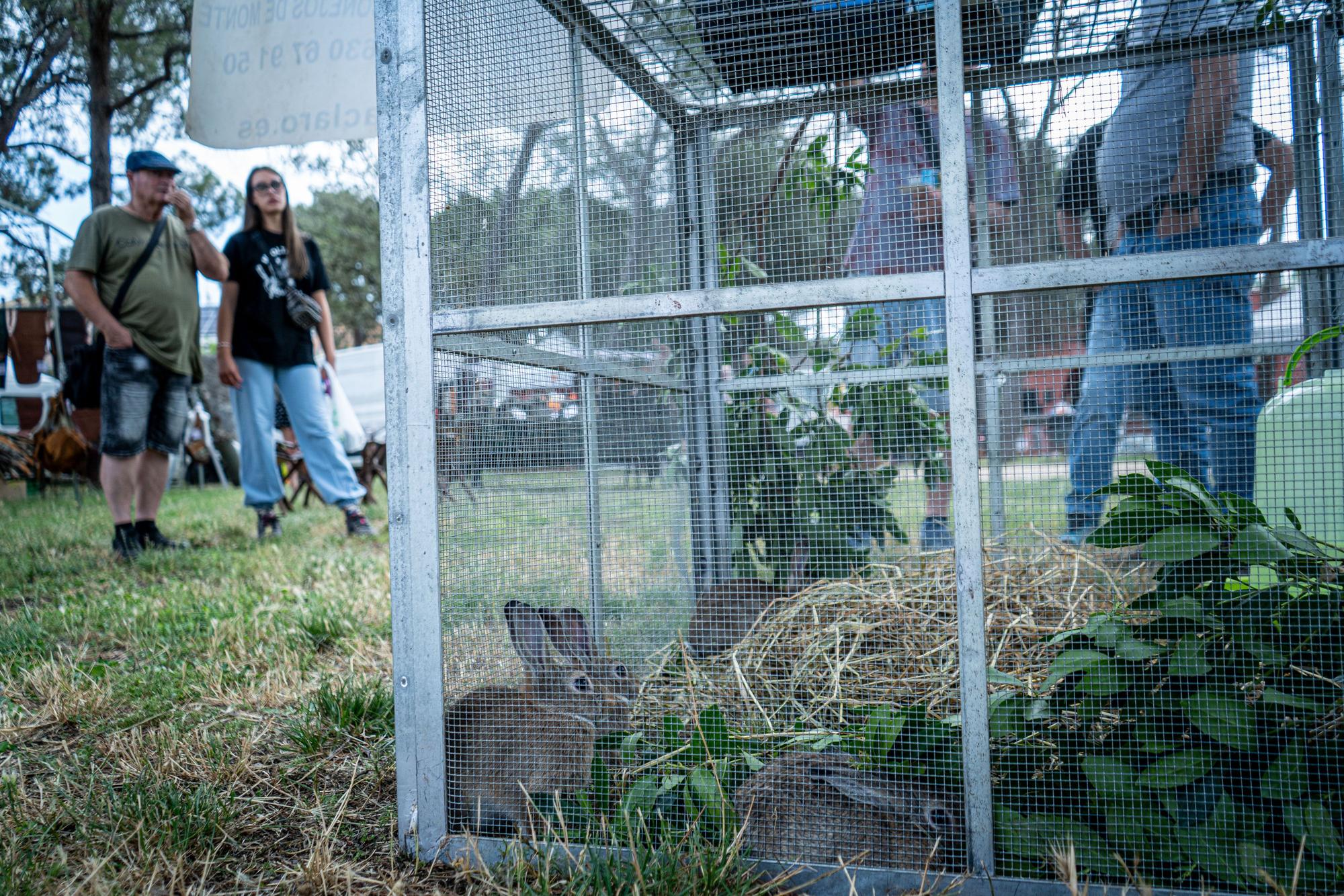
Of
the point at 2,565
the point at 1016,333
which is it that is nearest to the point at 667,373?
the point at 1016,333

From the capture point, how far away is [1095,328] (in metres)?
2.71

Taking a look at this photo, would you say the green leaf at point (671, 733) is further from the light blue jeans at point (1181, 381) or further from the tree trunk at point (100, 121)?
the tree trunk at point (100, 121)

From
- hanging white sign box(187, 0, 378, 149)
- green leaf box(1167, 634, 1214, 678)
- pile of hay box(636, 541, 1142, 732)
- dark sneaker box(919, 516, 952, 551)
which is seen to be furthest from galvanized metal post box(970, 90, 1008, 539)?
hanging white sign box(187, 0, 378, 149)

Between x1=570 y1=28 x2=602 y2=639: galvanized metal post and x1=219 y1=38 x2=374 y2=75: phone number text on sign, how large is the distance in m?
1.50

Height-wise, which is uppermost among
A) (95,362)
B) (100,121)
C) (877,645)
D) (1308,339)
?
(100,121)

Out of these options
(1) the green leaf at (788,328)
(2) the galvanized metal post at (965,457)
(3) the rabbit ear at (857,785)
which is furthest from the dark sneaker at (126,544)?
(2) the galvanized metal post at (965,457)

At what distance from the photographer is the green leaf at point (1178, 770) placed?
4.74 ft

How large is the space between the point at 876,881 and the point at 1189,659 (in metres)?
0.61

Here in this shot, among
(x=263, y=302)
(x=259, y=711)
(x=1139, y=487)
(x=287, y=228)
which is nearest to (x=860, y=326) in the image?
(x=1139, y=487)

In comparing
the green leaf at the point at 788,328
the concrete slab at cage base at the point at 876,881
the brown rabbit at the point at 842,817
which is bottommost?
the concrete slab at cage base at the point at 876,881

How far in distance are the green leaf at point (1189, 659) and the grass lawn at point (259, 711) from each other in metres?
0.77

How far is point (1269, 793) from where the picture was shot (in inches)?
54.8

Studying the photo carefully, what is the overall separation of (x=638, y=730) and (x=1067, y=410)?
156cm

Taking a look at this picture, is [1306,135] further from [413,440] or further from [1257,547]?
[413,440]
